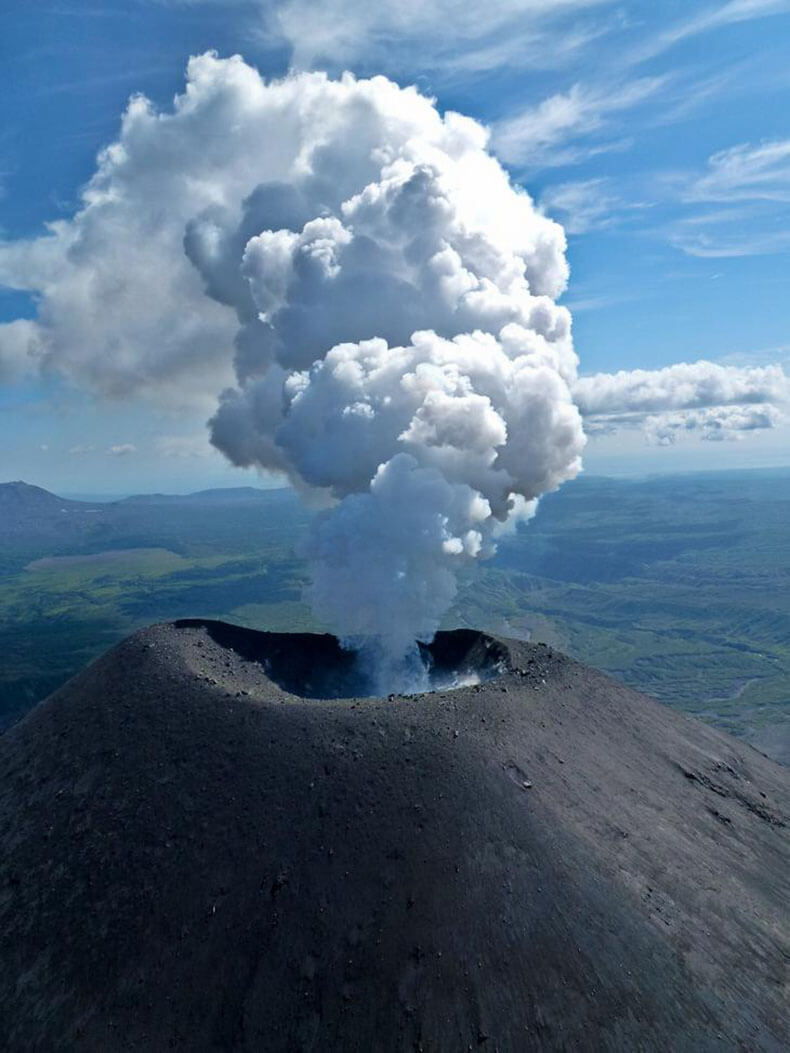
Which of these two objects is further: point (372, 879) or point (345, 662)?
point (345, 662)

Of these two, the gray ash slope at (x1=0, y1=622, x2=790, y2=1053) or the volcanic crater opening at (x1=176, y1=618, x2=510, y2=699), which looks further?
the volcanic crater opening at (x1=176, y1=618, x2=510, y2=699)

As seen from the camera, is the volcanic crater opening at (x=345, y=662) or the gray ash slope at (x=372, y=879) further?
the volcanic crater opening at (x=345, y=662)

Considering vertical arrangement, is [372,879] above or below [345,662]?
below

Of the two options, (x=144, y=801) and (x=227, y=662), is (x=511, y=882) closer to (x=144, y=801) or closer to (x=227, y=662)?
(x=144, y=801)

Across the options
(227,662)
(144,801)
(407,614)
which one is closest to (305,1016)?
(144,801)
